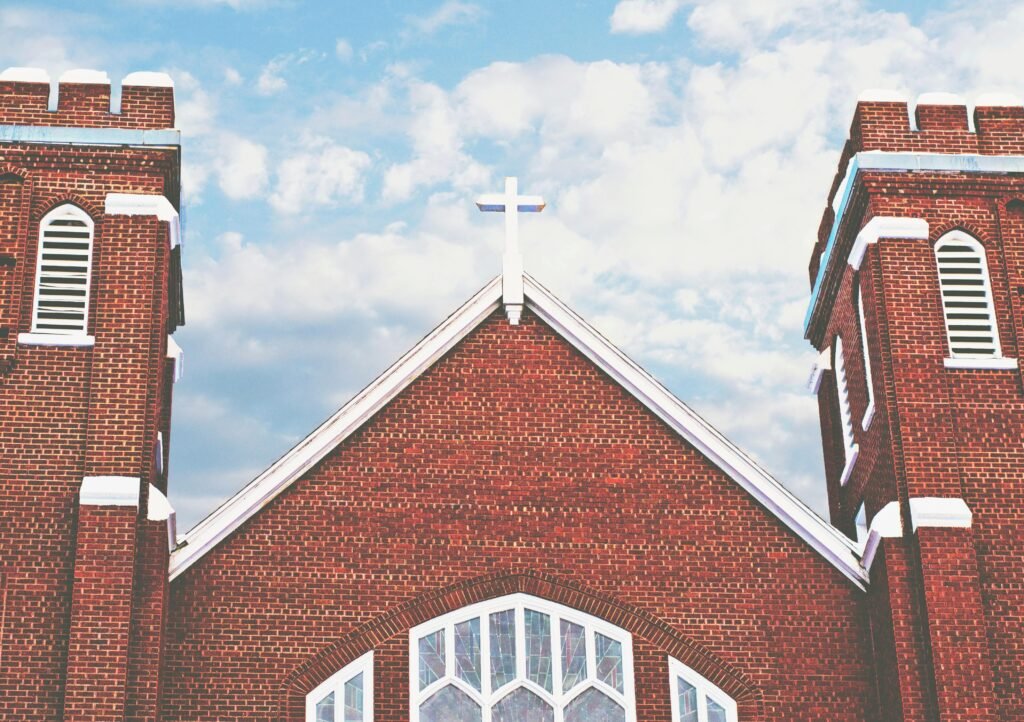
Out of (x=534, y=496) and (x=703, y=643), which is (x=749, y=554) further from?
(x=534, y=496)

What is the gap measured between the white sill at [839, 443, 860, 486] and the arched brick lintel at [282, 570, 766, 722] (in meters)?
4.75

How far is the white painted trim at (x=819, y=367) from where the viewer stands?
23.2m

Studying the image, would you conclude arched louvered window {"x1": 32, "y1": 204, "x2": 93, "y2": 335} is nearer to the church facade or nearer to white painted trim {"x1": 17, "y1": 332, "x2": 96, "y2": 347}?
the church facade

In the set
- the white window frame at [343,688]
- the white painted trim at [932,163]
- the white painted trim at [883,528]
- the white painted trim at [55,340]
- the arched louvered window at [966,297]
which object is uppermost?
the white painted trim at [932,163]

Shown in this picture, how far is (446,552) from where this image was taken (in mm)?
18016

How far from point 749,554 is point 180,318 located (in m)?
9.74

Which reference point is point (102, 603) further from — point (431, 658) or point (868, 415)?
point (868, 415)

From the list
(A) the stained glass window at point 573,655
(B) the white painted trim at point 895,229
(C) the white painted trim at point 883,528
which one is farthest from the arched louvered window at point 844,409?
(A) the stained glass window at point 573,655

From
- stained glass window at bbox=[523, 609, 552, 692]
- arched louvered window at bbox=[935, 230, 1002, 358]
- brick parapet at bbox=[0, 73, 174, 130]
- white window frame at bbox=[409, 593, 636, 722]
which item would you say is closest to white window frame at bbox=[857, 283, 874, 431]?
arched louvered window at bbox=[935, 230, 1002, 358]

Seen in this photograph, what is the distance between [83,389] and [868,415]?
32.5 ft

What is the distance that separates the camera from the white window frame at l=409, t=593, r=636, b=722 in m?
17.1

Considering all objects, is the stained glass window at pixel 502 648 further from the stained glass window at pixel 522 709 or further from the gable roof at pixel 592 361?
the gable roof at pixel 592 361

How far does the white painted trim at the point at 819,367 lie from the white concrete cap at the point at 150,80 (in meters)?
10.4

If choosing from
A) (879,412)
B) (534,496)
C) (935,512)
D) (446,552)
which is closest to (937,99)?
(879,412)
